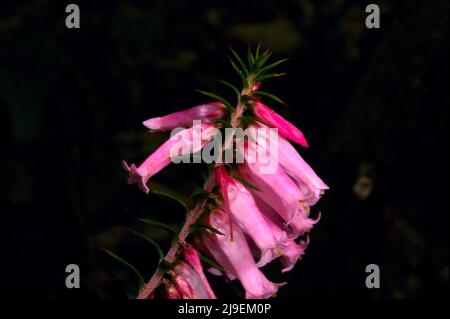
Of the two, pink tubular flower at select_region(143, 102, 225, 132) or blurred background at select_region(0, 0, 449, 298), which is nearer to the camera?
pink tubular flower at select_region(143, 102, 225, 132)

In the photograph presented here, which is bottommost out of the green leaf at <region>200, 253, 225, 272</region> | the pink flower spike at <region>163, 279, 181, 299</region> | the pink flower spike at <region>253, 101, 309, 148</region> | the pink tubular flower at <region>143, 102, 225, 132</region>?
the pink flower spike at <region>163, 279, 181, 299</region>

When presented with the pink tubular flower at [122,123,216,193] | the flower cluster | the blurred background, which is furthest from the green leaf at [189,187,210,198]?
the blurred background

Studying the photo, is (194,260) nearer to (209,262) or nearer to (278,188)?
(209,262)

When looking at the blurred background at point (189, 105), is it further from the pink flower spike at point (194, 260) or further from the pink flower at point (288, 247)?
the pink flower spike at point (194, 260)

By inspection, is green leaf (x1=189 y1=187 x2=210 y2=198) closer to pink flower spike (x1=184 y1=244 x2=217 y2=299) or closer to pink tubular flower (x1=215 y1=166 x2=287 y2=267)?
pink tubular flower (x1=215 y1=166 x2=287 y2=267)

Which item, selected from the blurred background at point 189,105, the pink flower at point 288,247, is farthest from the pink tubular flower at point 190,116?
the blurred background at point 189,105

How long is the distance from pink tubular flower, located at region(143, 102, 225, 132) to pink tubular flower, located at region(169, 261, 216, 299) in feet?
1.44

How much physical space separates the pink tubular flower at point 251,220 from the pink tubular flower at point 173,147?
14cm

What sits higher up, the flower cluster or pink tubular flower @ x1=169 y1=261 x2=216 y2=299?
the flower cluster

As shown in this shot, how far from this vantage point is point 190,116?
2.17 m

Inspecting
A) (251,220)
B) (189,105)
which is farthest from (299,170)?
(189,105)

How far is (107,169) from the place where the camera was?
14.9 ft

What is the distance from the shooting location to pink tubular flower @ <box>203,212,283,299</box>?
6.98ft

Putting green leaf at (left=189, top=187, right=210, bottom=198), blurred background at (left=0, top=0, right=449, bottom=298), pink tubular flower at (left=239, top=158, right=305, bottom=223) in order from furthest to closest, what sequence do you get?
blurred background at (left=0, top=0, right=449, bottom=298)
pink tubular flower at (left=239, top=158, right=305, bottom=223)
green leaf at (left=189, top=187, right=210, bottom=198)
